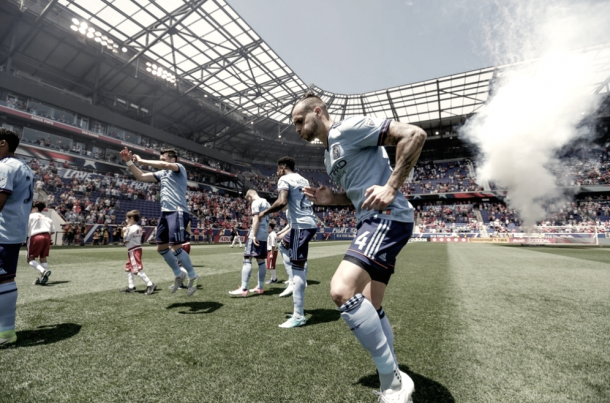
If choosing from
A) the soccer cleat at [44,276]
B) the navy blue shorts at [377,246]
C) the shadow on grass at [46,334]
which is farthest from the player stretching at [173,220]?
the navy blue shorts at [377,246]

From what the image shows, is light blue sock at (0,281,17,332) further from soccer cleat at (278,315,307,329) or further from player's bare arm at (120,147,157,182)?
soccer cleat at (278,315,307,329)

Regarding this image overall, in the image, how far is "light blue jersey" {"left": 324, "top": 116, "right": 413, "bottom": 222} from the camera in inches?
77.7

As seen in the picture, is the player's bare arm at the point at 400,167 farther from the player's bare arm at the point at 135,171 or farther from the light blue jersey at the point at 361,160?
the player's bare arm at the point at 135,171

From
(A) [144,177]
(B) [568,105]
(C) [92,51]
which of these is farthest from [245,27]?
(B) [568,105]

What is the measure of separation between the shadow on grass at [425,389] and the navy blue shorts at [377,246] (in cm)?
78

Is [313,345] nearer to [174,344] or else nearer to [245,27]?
[174,344]

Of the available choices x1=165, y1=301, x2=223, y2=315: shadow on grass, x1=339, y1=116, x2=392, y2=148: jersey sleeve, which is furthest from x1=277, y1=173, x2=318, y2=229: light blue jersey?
x1=339, y1=116, x2=392, y2=148: jersey sleeve

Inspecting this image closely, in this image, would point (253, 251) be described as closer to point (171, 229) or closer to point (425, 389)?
point (171, 229)

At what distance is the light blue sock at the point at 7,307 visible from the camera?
2672mm

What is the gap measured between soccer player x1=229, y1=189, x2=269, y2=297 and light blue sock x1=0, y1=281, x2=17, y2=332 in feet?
8.93

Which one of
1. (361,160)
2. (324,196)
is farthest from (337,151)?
(324,196)

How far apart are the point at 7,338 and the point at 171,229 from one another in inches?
89.2

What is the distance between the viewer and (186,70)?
→ 2864 cm

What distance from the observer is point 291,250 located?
4.12 metres
